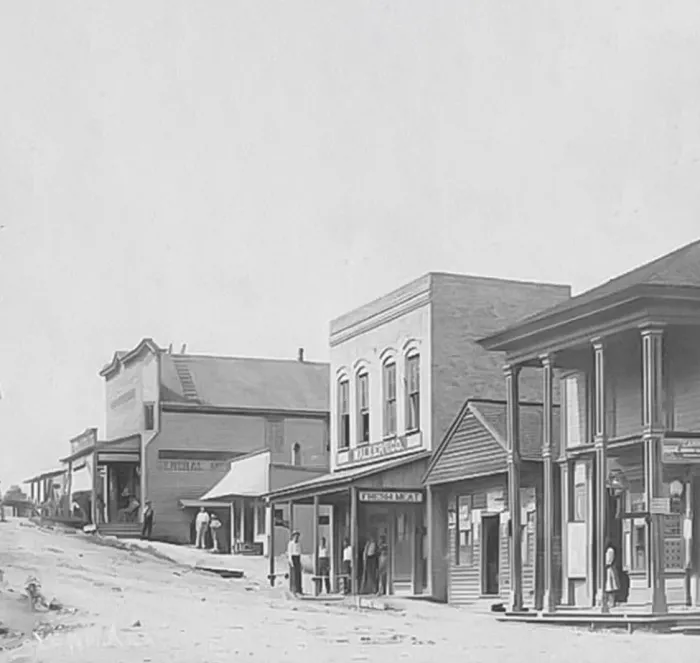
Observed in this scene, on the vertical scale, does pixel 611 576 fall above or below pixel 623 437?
below

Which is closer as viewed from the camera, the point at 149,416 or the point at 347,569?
the point at 347,569

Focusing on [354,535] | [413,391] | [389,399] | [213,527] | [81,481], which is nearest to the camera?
[354,535]

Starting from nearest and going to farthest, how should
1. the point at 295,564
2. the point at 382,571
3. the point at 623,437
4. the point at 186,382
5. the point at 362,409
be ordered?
the point at 623,437
the point at 295,564
the point at 382,571
the point at 362,409
the point at 186,382

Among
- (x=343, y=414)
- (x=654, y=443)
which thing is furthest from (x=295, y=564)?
(x=654, y=443)

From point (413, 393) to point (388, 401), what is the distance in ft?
3.72

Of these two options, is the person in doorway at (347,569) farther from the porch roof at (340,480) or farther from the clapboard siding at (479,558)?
the clapboard siding at (479,558)

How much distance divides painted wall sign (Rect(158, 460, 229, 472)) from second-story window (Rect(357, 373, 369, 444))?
16.9ft

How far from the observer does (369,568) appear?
99.1 ft

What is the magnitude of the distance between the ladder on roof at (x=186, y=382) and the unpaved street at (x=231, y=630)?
37.3 feet

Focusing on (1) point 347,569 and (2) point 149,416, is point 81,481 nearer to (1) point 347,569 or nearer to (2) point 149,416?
(2) point 149,416

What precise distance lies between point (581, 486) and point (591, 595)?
195 cm

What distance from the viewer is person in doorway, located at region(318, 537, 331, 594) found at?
105 ft

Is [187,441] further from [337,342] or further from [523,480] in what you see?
[523,480]

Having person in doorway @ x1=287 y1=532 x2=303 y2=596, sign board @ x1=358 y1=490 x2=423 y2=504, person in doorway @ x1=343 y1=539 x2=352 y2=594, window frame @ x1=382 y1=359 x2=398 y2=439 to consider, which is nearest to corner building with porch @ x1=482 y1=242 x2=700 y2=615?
sign board @ x1=358 y1=490 x2=423 y2=504
